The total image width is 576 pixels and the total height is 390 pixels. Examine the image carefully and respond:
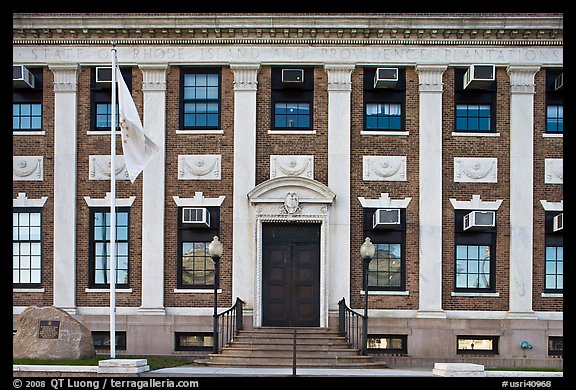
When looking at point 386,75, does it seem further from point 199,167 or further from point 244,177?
point 199,167

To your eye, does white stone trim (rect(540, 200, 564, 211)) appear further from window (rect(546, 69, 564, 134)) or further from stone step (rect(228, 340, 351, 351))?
stone step (rect(228, 340, 351, 351))

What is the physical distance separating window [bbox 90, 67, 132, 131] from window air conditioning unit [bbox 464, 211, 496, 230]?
11.2m

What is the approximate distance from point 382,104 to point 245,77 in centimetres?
433

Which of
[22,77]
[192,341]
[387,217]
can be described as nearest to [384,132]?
[387,217]

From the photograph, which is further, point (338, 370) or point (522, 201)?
point (522, 201)

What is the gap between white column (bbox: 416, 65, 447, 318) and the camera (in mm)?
22656

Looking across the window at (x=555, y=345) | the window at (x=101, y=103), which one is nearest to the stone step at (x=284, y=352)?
the window at (x=555, y=345)

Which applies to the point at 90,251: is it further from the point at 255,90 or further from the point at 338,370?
the point at 338,370

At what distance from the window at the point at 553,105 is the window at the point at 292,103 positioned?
7349mm

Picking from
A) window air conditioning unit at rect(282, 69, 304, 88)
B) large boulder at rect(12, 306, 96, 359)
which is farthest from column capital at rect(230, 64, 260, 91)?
large boulder at rect(12, 306, 96, 359)

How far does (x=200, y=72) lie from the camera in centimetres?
2342

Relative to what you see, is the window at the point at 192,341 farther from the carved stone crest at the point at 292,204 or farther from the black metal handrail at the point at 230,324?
the carved stone crest at the point at 292,204

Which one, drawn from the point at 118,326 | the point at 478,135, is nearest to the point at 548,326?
the point at 478,135

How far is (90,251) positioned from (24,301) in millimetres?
2503
